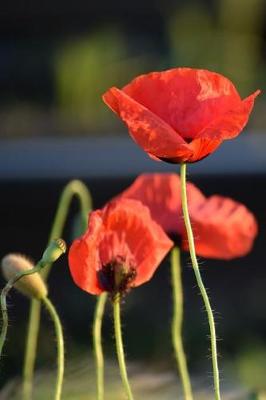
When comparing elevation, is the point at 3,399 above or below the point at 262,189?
above

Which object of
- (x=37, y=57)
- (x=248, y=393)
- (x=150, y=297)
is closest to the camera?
(x=248, y=393)

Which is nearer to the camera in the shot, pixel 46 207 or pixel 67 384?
pixel 67 384

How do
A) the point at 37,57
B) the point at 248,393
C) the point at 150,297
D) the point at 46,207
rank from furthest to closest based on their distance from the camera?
the point at 37,57, the point at 46,207, the point at 150,297, the point at 248,393

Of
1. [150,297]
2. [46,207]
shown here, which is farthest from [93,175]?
[150,297]

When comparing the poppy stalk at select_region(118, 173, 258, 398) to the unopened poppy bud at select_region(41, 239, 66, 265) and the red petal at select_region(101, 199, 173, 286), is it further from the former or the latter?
the unopened poppy bud at select_region(41, 239, 66, 265)

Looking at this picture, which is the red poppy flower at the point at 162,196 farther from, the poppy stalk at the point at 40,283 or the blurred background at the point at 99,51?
the blurred background at the point at 99,51

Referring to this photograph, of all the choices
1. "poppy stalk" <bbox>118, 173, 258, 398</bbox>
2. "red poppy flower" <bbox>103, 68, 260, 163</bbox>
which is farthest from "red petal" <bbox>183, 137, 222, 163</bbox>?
"poppy stalk" <bbox>118, 173, 258, 398</bbox>

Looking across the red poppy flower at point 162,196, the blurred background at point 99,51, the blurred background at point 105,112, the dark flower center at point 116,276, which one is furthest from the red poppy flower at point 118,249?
the blurred background at point 99,51

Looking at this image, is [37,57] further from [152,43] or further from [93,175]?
[93,175]
